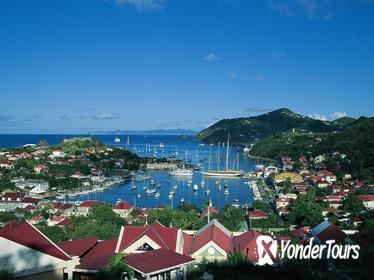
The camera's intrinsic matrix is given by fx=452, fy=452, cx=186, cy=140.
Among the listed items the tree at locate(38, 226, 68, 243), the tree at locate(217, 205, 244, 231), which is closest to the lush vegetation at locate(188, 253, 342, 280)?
the tree at locate(38, 226, 68, 243)

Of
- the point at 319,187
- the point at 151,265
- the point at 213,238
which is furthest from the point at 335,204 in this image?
the point at 151,265

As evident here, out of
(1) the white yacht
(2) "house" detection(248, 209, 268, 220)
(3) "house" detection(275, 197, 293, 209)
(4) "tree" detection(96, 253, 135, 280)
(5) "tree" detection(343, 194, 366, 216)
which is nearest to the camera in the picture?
(4) "tree" detection(96, 253, 135, 280)

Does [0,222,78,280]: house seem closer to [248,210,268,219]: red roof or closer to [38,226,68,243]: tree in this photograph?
[38,226,68,243]: tree

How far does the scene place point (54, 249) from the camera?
5.06 m

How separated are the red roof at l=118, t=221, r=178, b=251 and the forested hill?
9260 centimetres

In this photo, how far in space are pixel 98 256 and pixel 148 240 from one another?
2.89 ft

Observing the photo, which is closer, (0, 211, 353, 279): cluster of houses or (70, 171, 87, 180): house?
(0, 211, 353, 279): cluster of houses

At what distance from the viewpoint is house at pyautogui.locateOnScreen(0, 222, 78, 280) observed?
185 inches

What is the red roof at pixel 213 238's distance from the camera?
8.08 meters

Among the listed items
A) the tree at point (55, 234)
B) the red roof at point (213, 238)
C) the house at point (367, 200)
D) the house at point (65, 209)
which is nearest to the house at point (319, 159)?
the house at point (367, 200)

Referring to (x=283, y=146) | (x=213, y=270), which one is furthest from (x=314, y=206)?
(x=283, y=146)

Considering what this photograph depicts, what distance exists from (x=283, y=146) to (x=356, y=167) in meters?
25.4

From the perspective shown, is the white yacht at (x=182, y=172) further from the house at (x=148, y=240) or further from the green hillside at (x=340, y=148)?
the house at (x=148, y=240)

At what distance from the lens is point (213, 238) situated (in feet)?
26.8
